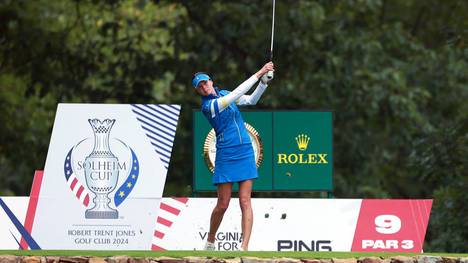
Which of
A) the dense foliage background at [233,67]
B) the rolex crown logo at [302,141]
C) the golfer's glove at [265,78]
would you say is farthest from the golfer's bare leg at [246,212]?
the dense foliage background at [233,67]

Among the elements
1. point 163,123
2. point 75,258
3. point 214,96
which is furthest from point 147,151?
point 75,258

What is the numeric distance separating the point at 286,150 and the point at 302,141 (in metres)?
0.22

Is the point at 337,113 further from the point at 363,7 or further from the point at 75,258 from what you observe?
the point at 75,258

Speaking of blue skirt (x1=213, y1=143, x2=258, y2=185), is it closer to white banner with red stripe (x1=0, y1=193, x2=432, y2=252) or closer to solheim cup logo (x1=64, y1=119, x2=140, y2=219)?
solheim cup logo (x1=64, y1=119, x2=140, y2=219)

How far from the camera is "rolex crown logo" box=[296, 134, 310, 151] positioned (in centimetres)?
1752

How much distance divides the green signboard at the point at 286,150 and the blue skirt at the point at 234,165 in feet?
9.50

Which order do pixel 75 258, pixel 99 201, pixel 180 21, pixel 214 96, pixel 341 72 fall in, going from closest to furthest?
pixel 75 258, pixel 214 96, pixel 99 201, pixel 341 72, pixel 180 21

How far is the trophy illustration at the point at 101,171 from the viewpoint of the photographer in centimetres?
1582

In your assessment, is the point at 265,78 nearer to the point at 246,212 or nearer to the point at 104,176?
the point at 246,212

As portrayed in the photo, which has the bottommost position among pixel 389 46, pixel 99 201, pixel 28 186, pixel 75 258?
pixel 75 258

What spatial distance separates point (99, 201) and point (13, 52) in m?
15.5

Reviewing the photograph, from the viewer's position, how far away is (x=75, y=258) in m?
13.4

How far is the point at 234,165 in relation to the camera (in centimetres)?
1444

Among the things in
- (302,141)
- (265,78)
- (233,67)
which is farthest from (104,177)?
(233,67)
